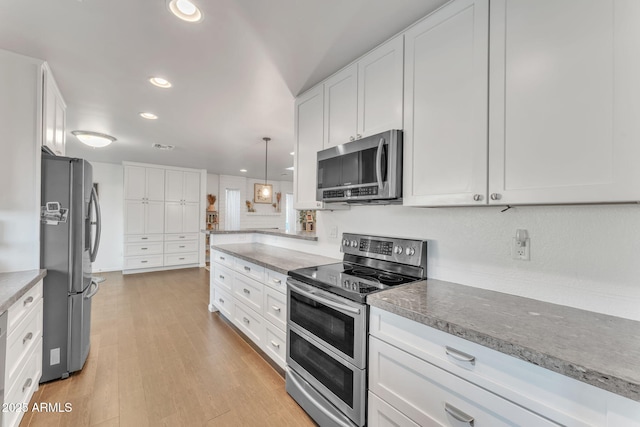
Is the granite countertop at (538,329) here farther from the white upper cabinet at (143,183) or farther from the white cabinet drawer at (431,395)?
the white upper cabinet at (143,183)

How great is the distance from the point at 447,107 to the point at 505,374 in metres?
1.23

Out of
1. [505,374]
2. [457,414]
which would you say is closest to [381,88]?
[505,374]

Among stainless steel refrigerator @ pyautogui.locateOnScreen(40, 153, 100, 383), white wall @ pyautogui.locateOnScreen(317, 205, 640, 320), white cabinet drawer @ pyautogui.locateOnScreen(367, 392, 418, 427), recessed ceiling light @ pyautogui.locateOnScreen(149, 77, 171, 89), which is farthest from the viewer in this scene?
recessed ceiling light @ pyautogui.locateOnScreen(149, 77, 171, 89)

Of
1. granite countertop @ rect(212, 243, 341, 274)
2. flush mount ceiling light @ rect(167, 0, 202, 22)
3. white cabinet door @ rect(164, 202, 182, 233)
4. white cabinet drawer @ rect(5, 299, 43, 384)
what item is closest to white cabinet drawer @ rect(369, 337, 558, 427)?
granite countertop @ rect(212, 243, 341, 274)

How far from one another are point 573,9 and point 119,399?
333 centimetres

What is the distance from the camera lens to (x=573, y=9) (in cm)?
104

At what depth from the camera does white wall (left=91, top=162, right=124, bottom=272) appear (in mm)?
5785

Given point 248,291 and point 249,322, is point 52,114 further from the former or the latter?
point 249,322

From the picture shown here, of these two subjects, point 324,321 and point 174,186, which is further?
point 174,186

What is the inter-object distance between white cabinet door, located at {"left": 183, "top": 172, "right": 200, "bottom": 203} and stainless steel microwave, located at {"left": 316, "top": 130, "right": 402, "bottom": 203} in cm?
532

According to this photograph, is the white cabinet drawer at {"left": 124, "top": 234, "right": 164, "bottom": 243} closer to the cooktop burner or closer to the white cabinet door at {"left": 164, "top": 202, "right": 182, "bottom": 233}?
the white cabinet door at {"left": 164, "top": 202, "right": 182, "bottom": 233}

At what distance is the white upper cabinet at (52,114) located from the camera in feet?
6.66

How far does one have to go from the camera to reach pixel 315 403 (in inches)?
65.6

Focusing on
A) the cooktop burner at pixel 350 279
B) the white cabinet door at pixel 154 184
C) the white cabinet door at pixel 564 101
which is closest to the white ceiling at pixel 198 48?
the white cabinet door at pixel 564 101
